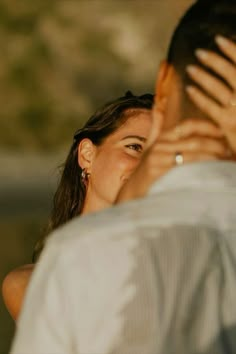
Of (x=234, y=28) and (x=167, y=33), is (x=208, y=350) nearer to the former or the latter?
(x=234, y=28)

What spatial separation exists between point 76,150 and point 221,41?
1692 millimetres

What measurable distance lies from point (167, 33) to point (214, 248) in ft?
32.1

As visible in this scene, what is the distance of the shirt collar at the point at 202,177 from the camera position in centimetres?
196

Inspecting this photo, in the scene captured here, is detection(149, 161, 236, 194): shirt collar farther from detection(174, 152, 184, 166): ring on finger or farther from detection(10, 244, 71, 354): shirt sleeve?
detection(10, 244, 71, 354): shirt sleeve

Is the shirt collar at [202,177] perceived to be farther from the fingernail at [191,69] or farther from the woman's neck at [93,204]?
the woman's neck at [93,204]

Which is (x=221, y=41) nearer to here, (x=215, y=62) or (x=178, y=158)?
(x=215, y=62)

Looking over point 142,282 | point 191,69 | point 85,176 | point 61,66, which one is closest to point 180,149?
point 191,69

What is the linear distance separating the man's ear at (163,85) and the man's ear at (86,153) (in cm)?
148

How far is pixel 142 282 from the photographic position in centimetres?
190

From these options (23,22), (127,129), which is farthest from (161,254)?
(23,22)

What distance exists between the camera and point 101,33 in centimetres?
1233

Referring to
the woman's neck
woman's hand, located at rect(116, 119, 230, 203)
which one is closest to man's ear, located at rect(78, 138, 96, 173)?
the woman's neck

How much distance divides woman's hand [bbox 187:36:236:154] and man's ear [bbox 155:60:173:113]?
64 millimetres

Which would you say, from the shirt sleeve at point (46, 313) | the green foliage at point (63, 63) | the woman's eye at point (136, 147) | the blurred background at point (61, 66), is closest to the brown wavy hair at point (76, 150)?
the woman's eye at point (136, 147)
